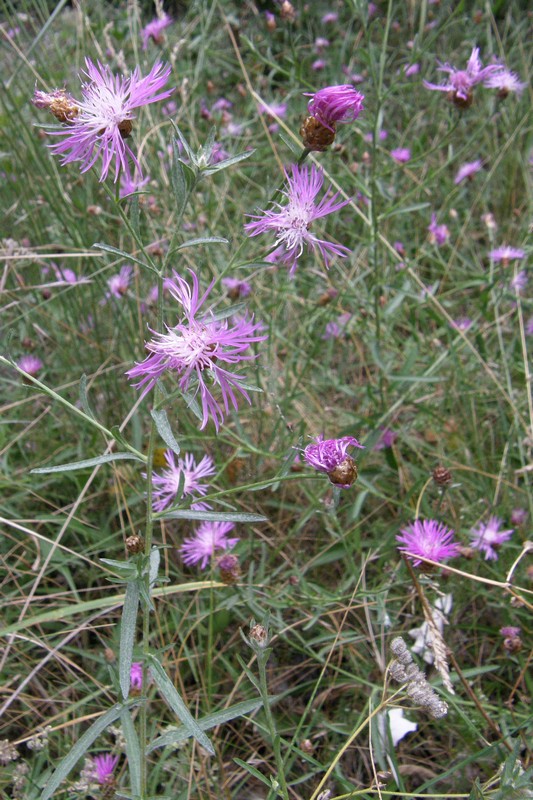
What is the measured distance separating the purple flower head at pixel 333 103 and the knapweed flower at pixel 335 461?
45 cm

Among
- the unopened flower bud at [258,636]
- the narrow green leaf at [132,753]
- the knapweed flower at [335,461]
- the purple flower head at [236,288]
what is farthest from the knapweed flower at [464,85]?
the narrow green leaf at [132,753]

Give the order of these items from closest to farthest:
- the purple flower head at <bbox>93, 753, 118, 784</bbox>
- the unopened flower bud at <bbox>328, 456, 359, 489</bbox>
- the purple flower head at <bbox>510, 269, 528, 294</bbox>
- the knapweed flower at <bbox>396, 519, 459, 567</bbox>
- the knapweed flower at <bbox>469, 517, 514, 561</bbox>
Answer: the unopened flower bud at <bbox>328, 456, 359, 489</bbox>
the purple flower head at <bbox>93, 753, 118, 784</bbox>
the knapweed flower at <bbox>396, 519, 459, 567</bbox>
the knapweed flower at <bbox>469, 517, 514, 561</bbox>
the purple flower head at <bbox>510, 269, 528, 294</bbox>

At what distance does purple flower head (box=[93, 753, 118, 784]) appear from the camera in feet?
4.14

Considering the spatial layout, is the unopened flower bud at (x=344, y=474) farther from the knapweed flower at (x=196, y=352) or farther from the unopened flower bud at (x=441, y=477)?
the unopened flower bud at (x=441, y=477)

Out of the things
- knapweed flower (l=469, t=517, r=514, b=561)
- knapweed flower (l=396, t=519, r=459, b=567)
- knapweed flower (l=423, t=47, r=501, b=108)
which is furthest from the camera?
knapweed flower (l=423, t=47, r=501, b=108)

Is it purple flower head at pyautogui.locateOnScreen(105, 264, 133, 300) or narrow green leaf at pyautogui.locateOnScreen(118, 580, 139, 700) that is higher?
narrow green leaf at pyautogui.locateOnScreen(118, 580, 139, 700)

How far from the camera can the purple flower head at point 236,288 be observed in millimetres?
1912

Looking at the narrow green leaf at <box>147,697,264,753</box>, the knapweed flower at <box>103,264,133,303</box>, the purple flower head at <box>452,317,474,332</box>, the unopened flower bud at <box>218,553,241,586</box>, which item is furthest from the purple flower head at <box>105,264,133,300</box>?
the narrow green leaf at <box>147,697,264,753</box>

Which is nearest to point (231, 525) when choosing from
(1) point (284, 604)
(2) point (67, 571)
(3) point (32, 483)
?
(1) point (284, 604)

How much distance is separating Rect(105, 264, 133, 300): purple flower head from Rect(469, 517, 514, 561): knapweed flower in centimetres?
106

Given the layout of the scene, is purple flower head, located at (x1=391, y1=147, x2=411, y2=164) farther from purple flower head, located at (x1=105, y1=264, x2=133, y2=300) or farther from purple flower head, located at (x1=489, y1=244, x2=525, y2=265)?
purple flower head, located at (x1=105, y1=264, x2=133, y2=300)

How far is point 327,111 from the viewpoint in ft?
3.48

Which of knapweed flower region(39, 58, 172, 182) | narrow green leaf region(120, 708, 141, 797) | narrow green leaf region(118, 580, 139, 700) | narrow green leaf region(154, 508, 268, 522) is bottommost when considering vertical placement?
narrow green leaf region(120, 708, 141, 797)

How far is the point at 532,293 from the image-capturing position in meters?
2.44
